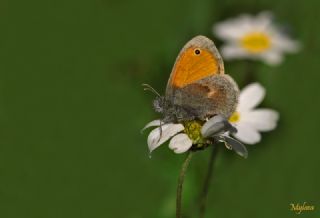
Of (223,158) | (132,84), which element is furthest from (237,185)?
(132,84)

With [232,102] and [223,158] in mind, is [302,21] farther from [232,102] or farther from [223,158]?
[232,102]

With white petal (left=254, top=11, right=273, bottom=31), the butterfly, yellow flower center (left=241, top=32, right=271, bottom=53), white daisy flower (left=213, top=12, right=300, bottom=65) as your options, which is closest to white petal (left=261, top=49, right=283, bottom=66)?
white daisy flower (left=213, top=12, right=300, bottom=65)

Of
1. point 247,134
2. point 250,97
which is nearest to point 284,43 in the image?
point 250,97

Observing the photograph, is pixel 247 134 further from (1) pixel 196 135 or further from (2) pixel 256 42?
(2) pixel 256 42

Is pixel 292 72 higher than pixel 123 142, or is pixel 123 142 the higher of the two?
pixel 292 72

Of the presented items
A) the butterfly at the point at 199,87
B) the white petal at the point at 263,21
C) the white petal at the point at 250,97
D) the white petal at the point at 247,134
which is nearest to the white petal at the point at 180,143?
the butterfly at the point at 199,87

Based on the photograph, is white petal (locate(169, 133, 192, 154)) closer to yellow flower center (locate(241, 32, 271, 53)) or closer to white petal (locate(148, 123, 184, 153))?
white petal (locate(148, 123, 184, 153))
